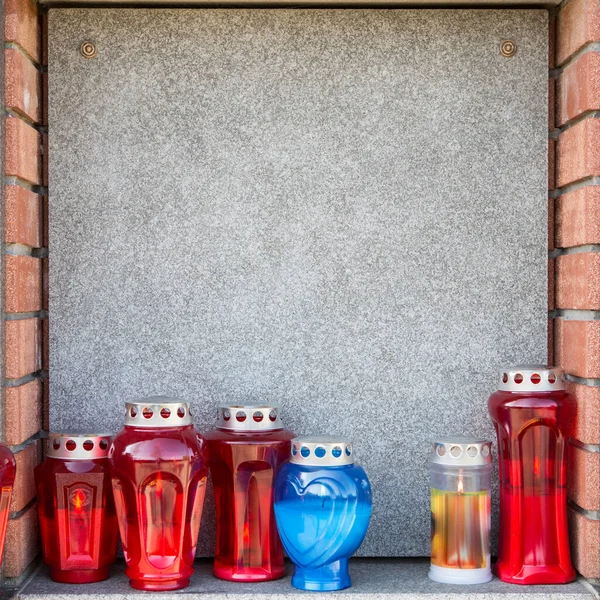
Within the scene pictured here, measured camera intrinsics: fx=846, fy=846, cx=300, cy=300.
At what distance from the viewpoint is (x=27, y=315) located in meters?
1.67

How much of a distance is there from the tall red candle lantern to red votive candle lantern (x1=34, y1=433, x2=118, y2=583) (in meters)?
0.76

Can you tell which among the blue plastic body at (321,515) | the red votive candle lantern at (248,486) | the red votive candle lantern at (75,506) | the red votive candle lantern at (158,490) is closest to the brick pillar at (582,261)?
the blue plastic body at (321,515)

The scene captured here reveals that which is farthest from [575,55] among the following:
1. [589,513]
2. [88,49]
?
[88,49]

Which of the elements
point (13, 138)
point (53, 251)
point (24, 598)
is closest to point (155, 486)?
point (24, 598)

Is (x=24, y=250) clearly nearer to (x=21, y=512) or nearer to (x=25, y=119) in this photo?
(x=25, y=119)

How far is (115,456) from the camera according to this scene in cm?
153

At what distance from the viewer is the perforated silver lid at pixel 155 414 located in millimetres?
1540

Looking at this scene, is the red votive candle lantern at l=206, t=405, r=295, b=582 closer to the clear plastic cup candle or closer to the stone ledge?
the stone ledge

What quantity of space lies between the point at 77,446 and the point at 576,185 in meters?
1.09

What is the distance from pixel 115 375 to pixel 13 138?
1.71 ft

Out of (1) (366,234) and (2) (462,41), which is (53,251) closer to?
(1) (366,234)

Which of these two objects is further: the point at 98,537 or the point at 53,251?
the point at 53,251

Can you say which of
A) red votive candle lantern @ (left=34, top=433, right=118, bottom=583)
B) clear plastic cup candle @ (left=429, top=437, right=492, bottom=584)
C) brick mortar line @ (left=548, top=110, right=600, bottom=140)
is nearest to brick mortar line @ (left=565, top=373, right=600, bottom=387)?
clear plastic cup candle @ (left=429, top=437, right=492, bottom=584)

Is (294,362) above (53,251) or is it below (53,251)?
below
